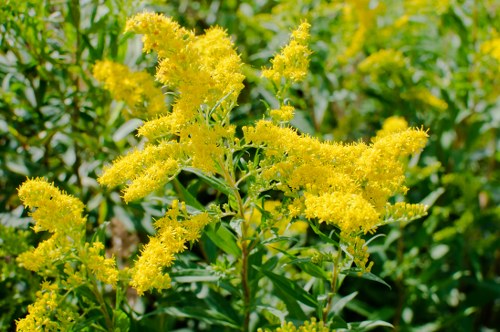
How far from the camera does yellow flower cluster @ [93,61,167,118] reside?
2.15 meters

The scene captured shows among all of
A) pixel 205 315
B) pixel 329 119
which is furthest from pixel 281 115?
pixel 329 119

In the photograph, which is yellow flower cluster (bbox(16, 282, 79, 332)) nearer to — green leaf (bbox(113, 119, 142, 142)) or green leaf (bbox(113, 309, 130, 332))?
green leaf (bbox(113, 309, 130, 332))

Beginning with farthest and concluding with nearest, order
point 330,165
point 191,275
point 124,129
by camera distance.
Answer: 1. point 124,129
2. point 191,275
3. point 330,165

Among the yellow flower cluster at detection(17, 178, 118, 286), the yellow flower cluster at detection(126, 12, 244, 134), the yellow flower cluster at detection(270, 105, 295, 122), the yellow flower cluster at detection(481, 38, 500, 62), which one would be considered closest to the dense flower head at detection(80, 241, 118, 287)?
the yellow flower cluster at detection(17, 178, 118, 286)

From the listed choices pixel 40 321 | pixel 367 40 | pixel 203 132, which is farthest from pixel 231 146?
pixel 367 40

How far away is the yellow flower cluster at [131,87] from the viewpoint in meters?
2.15

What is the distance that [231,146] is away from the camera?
6.17 ft

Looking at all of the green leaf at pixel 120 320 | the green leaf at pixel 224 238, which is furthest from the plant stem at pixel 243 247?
the green leaf at pixel 120 320

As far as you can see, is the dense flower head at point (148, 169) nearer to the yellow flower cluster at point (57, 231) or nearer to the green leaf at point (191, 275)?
the yellow flower cluster at point (57, 231)

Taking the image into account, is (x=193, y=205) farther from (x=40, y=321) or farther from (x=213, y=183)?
(x=40, y=321)

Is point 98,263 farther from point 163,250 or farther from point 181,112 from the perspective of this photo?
point 181,112

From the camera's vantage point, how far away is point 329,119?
4160 millimetres

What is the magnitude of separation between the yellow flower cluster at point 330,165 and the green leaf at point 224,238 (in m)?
0.33

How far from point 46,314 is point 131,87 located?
0.85 meters
